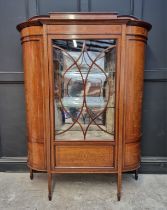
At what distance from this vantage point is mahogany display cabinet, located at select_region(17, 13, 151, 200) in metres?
1.64

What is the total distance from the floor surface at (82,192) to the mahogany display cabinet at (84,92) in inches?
6.7

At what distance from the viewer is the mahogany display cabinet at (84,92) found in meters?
1.64

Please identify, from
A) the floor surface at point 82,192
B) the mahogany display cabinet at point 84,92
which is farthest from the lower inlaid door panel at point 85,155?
the floor surface at point 82,192

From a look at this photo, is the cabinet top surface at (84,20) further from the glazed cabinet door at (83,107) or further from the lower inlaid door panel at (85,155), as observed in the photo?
the lower inlaid door panel at (85,155)

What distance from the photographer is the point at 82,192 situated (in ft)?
6.34

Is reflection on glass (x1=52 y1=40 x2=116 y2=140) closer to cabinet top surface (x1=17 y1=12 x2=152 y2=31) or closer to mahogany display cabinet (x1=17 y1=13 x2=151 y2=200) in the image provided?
mahogany display cabinet (x1=17 y1=13 x2=151 y2=200)

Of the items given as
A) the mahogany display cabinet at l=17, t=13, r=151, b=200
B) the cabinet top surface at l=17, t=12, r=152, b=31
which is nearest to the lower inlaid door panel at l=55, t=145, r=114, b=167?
the mahogany display cabinet at l=17, t=13, r=151, b=200

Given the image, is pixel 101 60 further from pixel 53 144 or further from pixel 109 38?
pixel 53 144

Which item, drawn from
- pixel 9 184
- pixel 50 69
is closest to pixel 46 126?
pixel 50 69

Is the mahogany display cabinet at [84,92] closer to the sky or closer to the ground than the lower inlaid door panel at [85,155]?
closer to the sky

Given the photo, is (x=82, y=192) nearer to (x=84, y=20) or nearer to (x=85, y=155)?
(x=85, y=155)

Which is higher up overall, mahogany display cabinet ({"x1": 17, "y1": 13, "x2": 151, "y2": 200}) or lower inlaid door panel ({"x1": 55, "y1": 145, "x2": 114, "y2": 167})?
mahogany display cabinet ({"x1": 17, "y1": 13, "x2": 151, "y2": 200})

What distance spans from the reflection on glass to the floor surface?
0.55 metres

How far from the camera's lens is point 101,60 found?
172 centimetres
